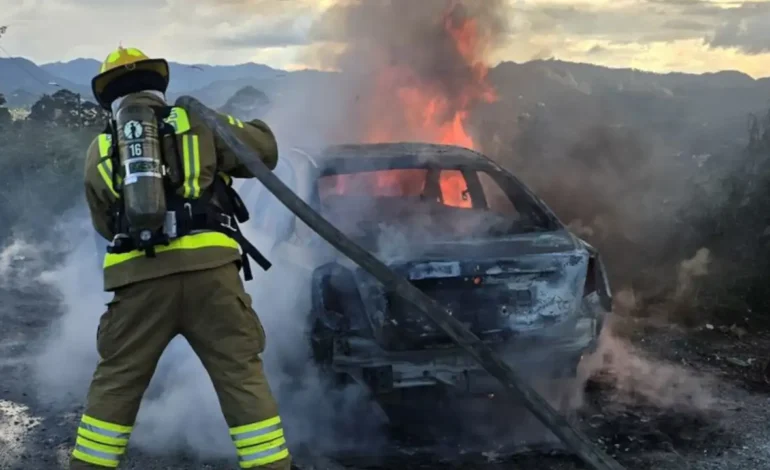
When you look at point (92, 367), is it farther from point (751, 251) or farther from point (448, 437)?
point (751, 251)

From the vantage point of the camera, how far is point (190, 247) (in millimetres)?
3561

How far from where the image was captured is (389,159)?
5.63 meters

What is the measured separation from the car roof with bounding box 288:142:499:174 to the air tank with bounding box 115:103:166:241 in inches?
78.4

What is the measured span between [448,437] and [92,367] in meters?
2.99

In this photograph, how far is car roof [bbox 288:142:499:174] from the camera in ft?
18.1

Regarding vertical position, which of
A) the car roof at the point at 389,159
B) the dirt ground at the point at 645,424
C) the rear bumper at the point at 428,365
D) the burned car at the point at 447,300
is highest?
the car roof at the point at 389,159

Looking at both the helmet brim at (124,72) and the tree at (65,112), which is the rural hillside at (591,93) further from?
the helmet brim at (124,72)

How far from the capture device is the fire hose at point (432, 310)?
3670 millimetres

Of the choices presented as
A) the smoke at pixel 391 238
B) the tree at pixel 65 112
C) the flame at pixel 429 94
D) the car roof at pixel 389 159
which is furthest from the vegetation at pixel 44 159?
the car roof at pixel 389 159

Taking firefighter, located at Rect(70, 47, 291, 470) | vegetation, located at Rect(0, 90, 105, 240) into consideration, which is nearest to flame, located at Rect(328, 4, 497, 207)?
vegetation, located at Rect(0, 90, 105, 240)

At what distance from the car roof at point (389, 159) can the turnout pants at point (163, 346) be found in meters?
2.03

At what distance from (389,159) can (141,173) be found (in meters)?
2.40

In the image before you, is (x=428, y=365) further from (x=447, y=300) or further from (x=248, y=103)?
(x=248, y=103)

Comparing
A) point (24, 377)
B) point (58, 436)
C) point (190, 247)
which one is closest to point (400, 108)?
point (24, 377)
